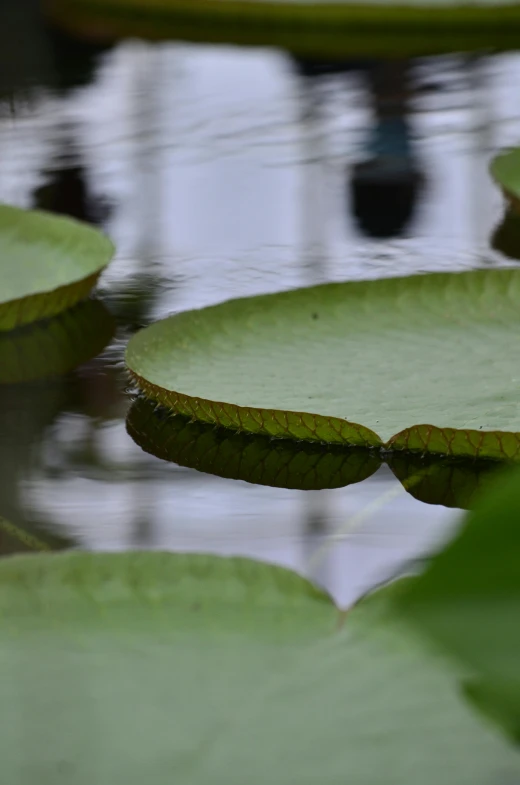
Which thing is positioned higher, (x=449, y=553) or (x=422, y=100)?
(x=449, y=553)

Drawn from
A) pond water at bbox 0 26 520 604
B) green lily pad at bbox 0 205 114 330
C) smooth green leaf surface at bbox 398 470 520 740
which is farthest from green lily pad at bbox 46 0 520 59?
smooth green leaf surface at bbox 398 470 520 740

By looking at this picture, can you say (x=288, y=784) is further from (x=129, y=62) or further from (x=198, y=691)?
(x=129, y=62)

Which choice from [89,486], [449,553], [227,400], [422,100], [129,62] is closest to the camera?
[449,553]

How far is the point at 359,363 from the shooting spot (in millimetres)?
906

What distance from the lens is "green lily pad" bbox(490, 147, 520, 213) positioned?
1183 millimetres

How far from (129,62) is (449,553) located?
1.86m

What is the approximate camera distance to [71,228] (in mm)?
1125

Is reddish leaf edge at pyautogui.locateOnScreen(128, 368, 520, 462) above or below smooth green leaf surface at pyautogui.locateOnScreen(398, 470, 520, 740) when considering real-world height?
below

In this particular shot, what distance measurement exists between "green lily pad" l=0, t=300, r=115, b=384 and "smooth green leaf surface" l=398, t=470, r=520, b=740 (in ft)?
2.25

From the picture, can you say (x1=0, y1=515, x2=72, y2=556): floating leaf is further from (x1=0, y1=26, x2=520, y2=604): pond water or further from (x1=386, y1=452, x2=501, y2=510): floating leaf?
(x1=386, y1=452, x2=501, y2=510): floating leaf

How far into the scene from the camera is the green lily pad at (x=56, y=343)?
0.92 meters

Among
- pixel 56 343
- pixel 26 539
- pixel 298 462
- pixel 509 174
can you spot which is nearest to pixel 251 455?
pixel 298 462

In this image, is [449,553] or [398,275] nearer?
[449,553]

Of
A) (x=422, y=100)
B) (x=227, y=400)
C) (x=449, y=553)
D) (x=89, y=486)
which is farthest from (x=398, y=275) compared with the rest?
(x=449, y=553)
